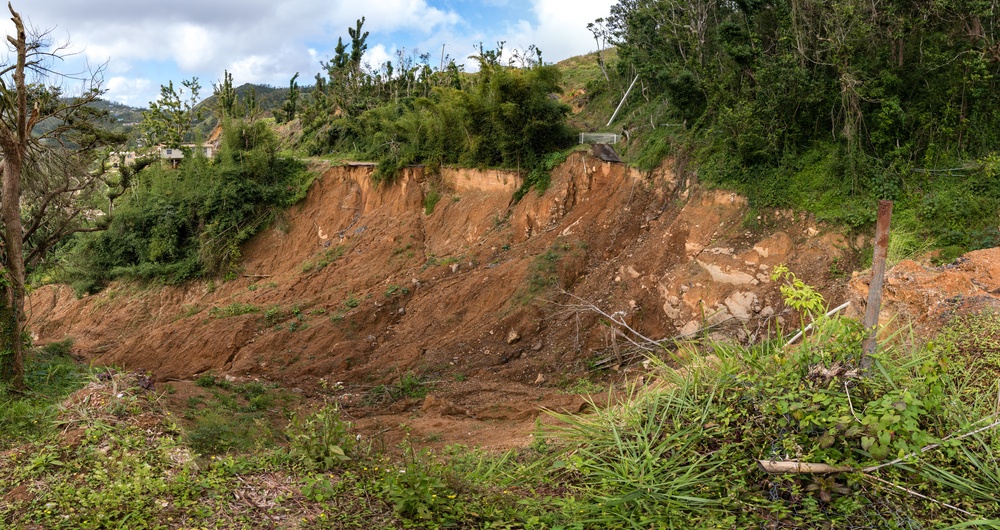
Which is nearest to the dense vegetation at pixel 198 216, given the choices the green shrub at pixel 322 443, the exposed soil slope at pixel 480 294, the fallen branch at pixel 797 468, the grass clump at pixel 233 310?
the exposed soil slope at pixel 480 294

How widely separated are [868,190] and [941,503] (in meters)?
Answer: 9.32

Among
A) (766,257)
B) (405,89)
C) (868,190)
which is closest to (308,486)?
(766,257)

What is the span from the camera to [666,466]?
395 cm

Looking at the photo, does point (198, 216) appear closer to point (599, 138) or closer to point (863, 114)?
point (599, 138)

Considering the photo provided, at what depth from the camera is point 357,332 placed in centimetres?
1394

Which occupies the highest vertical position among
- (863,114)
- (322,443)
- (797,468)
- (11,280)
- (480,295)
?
(863,114)

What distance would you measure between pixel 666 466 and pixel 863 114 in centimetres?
1083

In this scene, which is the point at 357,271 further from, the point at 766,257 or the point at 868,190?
the point at 868,190

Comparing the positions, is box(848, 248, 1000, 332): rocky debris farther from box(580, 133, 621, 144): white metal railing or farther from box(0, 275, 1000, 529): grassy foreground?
box(580, 133, 621, 144): white metal railing

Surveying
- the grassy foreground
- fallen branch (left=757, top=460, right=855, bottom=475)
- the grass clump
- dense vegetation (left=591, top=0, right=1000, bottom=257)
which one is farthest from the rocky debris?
the grass clump

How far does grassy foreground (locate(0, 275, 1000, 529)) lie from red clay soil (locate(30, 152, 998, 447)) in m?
3.08

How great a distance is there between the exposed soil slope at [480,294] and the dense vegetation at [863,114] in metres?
Result: 0.88

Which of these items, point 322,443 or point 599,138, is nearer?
point 322,443

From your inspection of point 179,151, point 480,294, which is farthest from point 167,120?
point 480,294
